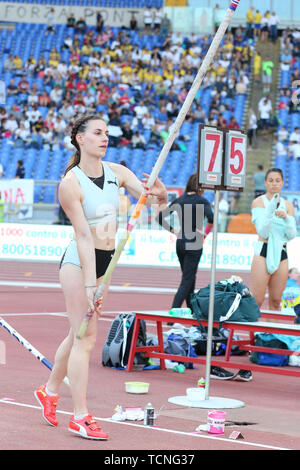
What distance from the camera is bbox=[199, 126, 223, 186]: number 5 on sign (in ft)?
24.5

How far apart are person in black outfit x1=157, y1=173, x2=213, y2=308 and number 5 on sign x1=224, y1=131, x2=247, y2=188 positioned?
4331 millimetres

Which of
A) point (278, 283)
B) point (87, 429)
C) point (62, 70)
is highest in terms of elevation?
point (62, 70)

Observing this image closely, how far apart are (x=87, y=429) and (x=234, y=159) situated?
2854 millimetres

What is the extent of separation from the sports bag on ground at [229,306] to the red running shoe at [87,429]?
2.99 metres

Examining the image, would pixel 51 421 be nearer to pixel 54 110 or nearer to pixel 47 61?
pixel 54 110

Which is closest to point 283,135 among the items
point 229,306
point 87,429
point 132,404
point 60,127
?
point 60,127

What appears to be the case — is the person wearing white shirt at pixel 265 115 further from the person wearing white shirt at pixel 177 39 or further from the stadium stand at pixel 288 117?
the person wearing white shirt at pixel 177 39

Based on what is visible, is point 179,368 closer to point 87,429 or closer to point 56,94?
point 87,429

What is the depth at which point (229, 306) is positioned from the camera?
8.80 m

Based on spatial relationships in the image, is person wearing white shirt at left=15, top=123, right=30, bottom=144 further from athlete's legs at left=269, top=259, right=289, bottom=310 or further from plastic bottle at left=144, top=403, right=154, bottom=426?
plastic bottle at left=144, top=403, right=154, bottom=426

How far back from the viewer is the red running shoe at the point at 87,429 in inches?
231

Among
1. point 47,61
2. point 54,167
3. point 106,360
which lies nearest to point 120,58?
point 47,61

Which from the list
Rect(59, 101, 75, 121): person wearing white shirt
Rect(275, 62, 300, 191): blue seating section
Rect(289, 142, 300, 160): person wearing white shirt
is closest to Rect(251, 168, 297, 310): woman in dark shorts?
Rect(275, 62, 300, 191): blue seating section

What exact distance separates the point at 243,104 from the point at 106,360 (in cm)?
2685
